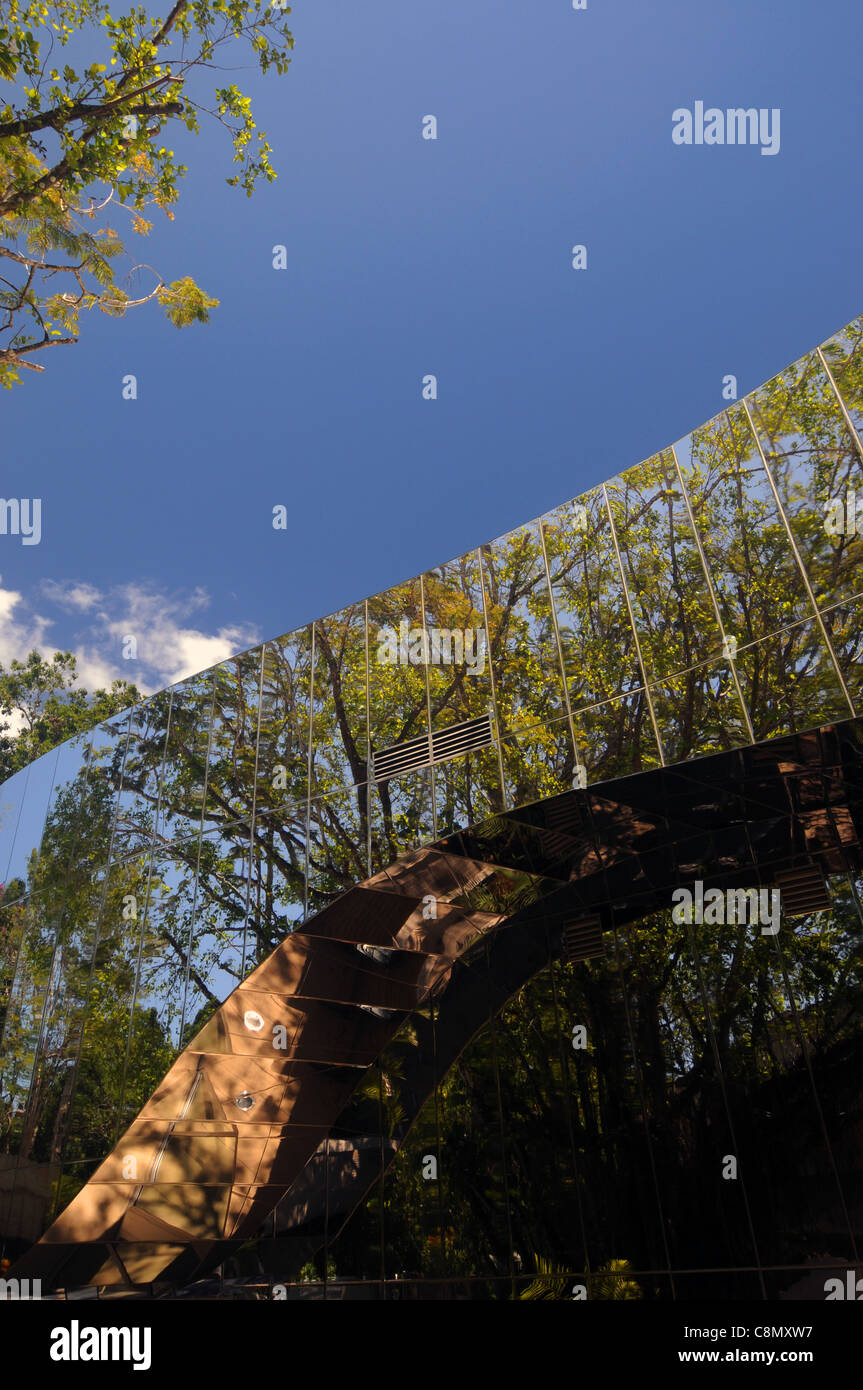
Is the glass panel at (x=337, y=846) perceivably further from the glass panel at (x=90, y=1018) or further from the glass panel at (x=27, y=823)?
the glass panel at (x=27, y=823)

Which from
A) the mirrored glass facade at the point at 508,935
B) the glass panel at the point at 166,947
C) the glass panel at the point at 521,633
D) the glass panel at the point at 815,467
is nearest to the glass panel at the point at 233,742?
the mirrored glass facade at the point at 508,935

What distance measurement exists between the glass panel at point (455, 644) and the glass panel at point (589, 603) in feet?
3.48

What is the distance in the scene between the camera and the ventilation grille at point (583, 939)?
36.4 feet

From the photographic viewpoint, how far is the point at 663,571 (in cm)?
902

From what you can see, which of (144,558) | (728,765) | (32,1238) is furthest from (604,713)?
(144,558)

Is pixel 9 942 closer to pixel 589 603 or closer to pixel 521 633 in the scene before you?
pixel 521 633

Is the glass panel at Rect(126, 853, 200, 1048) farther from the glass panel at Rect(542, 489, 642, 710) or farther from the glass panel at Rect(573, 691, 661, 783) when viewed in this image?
the glass panel at Rect(542, 489, 642, 710)

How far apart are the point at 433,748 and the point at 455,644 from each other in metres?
1.34

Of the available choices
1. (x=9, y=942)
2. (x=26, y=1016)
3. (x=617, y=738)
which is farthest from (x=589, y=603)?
(x=9, y=942)

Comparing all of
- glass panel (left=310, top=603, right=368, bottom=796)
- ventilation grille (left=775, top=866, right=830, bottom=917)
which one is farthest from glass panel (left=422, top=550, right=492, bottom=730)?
ventilation grille (left=775, top=866, right=830, bottom=917)

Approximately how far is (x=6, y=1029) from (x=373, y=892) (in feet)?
25.9

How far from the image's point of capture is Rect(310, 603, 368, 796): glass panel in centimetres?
1104

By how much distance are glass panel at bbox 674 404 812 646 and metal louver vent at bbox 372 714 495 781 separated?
9.94 ft

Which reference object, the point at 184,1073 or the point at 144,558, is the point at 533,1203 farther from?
the point at 144,558
